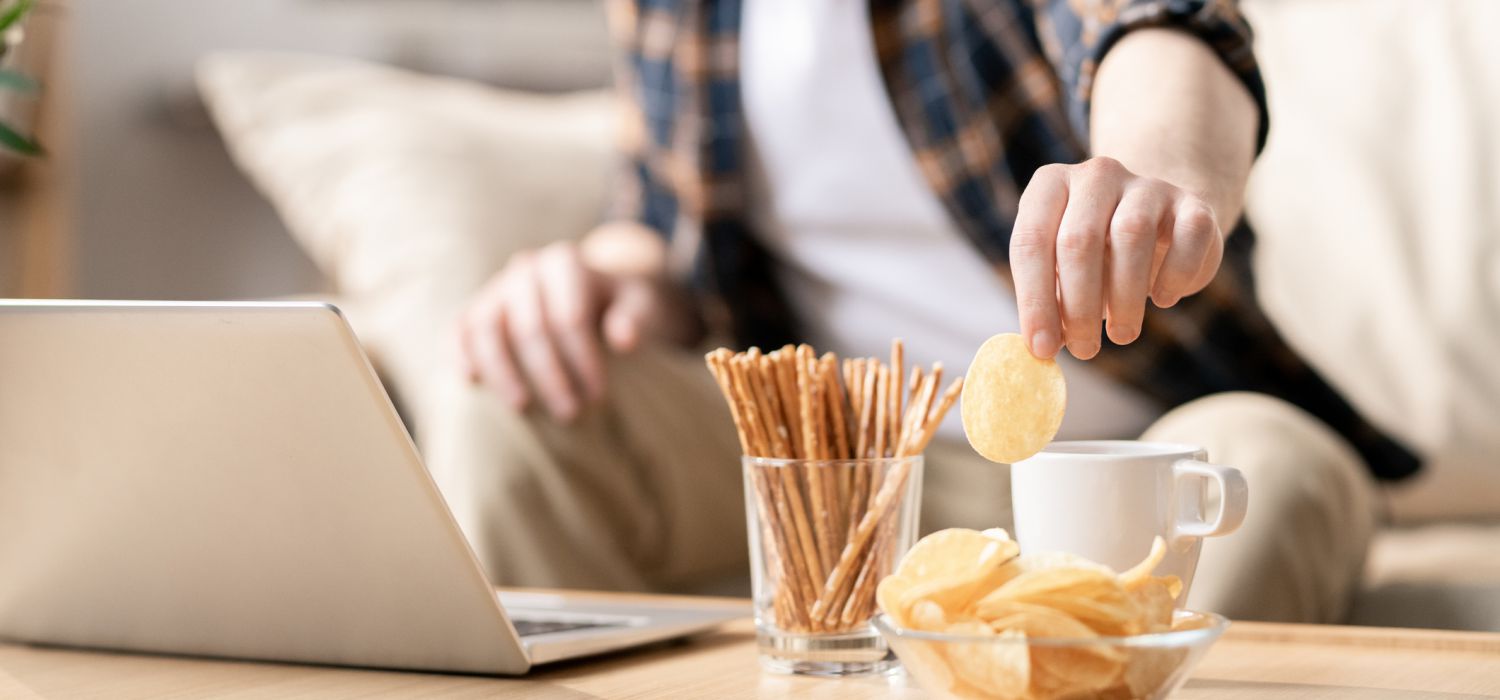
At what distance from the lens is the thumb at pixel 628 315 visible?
130 centimetres

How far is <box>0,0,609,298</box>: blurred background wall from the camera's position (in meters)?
2.34

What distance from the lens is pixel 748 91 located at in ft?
4.57

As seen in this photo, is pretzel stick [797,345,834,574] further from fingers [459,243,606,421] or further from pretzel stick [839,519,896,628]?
fingers [459,243,606,421]

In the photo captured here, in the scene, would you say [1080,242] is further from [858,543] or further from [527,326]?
[527,326]

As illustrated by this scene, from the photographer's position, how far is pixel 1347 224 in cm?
146

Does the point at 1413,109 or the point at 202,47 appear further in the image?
the point at 202,47

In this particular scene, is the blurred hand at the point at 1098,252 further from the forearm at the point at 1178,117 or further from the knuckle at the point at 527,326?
the knuckle at the point at 527,326

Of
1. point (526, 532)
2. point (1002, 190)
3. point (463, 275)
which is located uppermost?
point (1002, 190)

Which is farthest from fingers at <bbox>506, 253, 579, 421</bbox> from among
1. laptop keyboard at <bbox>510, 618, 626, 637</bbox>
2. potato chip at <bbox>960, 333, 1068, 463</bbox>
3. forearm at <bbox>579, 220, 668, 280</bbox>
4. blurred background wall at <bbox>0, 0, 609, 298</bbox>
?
blurred background wall at <bbox>0, 0, 609, 298</bbox>

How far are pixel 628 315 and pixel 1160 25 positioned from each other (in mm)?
630

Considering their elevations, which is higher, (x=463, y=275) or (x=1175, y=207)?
(x=1175, y=207)

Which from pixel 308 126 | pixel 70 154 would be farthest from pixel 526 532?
pixel 70 154

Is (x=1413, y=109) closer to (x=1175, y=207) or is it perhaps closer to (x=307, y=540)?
(x=1175, y=207)

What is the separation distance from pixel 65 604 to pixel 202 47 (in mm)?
2013
